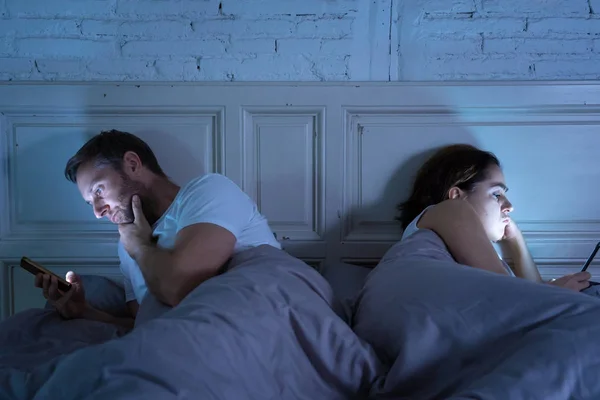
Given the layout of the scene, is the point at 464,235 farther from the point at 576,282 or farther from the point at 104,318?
the point at 104,318

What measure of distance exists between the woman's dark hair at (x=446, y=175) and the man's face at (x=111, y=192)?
2.83 feet

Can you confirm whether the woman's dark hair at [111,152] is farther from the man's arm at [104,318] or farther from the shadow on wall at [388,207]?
the shadow on wall at [388,207]

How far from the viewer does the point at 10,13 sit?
1.52 metres

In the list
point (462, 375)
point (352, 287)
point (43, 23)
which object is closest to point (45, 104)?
point (43, 23)

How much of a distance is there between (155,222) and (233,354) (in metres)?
0.76

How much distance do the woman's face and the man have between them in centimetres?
62

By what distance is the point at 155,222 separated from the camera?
4.21 ft

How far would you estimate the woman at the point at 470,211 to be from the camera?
1.08m

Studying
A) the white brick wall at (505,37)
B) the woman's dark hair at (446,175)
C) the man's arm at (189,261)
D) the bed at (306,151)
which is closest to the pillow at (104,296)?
the bed at (306,151)

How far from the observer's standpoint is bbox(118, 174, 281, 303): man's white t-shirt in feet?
3.49

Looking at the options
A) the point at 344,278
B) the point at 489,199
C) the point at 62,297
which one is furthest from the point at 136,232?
the point at 489,199

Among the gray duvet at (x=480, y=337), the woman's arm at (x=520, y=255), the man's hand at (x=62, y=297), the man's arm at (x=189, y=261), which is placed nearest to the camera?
the gray duvet at (x=480, y=337)

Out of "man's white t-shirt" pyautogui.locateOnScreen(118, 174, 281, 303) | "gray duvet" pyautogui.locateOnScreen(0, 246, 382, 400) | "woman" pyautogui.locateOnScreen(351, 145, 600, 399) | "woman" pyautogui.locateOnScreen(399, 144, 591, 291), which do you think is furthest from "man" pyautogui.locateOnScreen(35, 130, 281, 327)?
"woman" pyautogui.locateOnScreen(399, 144, 591, 291)

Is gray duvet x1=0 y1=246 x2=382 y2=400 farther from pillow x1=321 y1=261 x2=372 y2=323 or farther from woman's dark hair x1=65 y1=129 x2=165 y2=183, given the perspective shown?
woman's dark hair x1=65 y1=129 x2=165 y2=183
